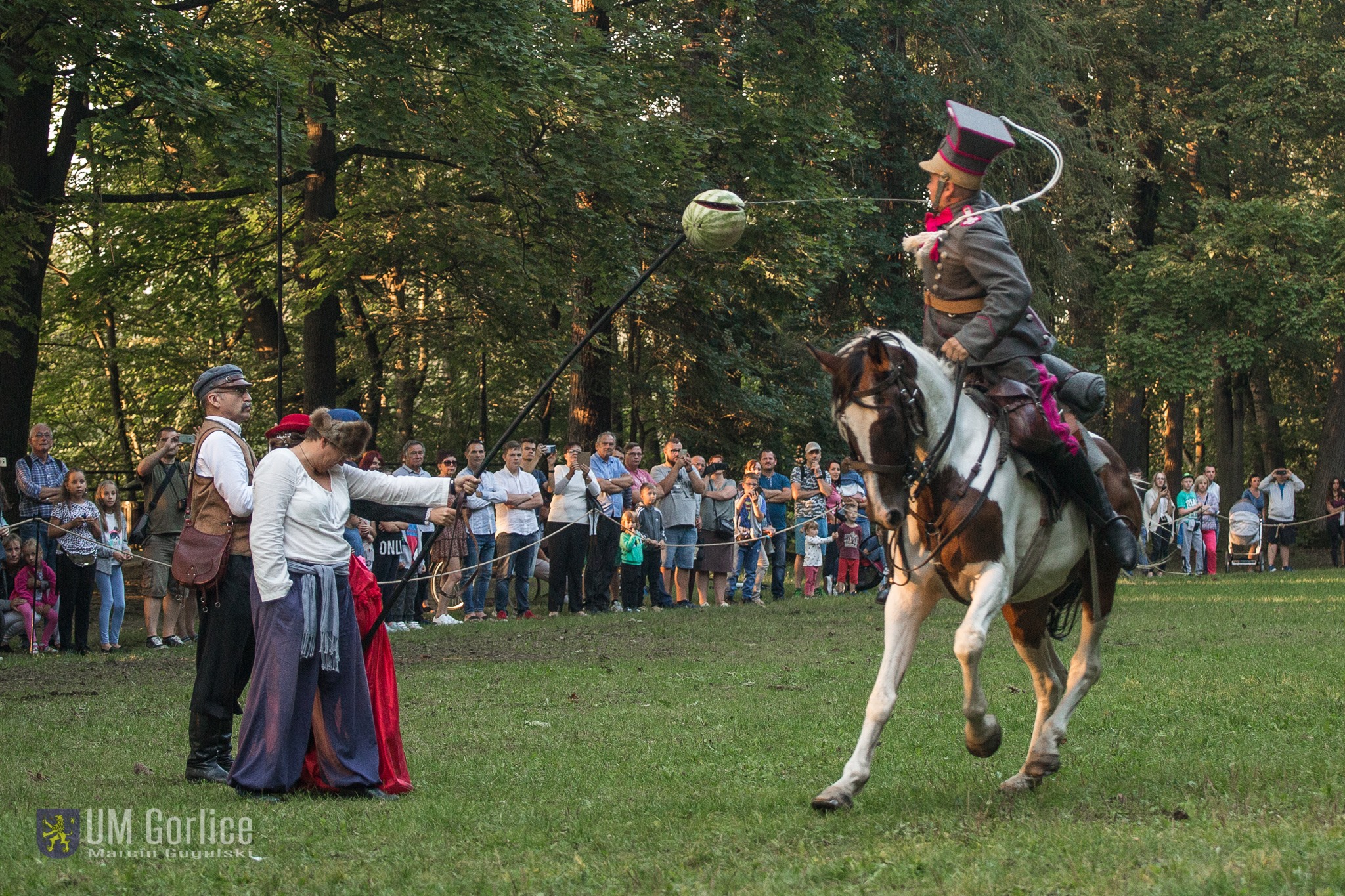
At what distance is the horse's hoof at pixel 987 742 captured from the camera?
23.0 feet

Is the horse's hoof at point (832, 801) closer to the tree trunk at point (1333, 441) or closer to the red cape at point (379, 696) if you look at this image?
the red cape at point (379, 696)

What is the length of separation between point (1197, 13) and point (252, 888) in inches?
1506

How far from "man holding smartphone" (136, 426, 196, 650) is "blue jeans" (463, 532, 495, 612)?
3825 mm

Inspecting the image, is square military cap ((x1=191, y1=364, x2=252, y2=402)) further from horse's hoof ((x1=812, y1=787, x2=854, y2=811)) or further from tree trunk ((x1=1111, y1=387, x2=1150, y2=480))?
tree trunk ((x1=1111, y1=387, x2=1150, y2=480))

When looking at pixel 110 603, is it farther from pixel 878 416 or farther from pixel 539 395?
pixel 878 416

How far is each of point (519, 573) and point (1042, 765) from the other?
12.9 metres

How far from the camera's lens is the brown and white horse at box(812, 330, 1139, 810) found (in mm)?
6590

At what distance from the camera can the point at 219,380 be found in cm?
850

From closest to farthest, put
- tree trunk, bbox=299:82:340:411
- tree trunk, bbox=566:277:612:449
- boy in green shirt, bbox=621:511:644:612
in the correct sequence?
boy in green shirt, bbox=621:511:644:612, tree trunk, bbox=299:82:340:411, tree trunk, bbox=566:277:612:449

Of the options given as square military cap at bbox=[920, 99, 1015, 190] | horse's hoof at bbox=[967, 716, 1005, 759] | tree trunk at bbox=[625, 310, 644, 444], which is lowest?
horse's hoof at bbox=[967, 716, 1005, 759]

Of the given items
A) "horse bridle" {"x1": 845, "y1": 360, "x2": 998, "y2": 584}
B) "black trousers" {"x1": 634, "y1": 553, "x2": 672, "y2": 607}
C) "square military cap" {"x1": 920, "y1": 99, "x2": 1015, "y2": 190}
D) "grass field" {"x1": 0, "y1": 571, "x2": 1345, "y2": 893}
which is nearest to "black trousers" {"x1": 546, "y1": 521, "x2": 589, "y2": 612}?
"black trousers" {"x1": 634, "y1": 553, "x2": 672, "y2": 607}

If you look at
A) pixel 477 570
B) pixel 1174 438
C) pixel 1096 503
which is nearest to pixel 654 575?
pixel 477 570

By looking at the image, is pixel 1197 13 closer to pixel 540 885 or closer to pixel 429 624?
pixel 429 624

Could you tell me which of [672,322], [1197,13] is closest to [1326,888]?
[672,322]
